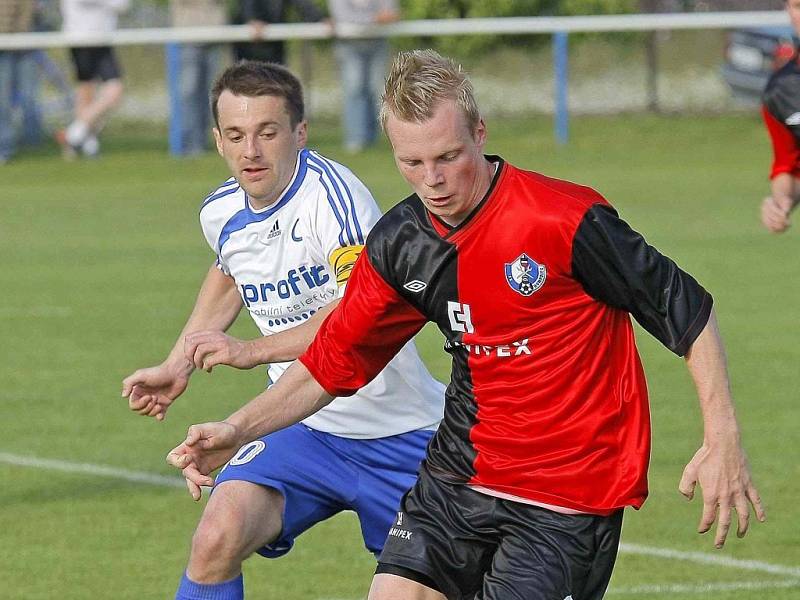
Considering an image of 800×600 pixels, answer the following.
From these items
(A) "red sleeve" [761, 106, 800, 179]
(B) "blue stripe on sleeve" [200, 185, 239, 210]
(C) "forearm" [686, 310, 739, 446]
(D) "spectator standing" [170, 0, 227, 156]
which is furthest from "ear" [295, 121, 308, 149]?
(D) "spectator standing" [170, 0, 227, 156]

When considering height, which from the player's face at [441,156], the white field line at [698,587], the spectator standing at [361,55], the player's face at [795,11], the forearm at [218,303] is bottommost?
the spectator standing at [361,55]

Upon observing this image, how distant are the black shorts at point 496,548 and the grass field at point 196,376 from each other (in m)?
1.73

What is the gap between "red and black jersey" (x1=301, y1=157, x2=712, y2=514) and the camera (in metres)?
Result: 4.44

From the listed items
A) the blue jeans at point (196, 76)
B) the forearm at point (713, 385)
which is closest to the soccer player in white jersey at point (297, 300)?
the forearm at point (713, 385)

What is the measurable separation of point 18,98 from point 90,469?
15.3 meters

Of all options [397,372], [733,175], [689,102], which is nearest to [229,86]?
[397,372]

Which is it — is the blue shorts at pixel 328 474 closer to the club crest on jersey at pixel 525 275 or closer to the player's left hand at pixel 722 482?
the club crest on jersey at pixel 525 275

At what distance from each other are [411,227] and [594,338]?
0.56m

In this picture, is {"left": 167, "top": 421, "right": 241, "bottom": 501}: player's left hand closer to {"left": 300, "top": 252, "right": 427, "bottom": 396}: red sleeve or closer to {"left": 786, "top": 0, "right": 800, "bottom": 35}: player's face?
{"left": 300, "top": 252, "right": 427, "bottom": 396}: red sleeve

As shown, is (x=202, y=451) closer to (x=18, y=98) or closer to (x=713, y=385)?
(x=713, y=385)

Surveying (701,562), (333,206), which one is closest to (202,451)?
(333,206)

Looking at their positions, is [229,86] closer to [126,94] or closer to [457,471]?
[457,471]

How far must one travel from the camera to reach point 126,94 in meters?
26.0

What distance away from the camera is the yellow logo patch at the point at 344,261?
547cm
